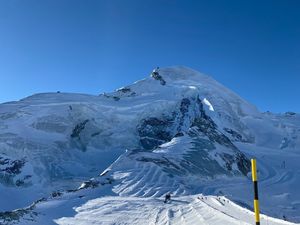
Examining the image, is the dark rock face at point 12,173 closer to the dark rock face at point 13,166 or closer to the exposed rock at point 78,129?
the dark rock face at point 13,166

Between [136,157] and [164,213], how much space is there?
4899cm

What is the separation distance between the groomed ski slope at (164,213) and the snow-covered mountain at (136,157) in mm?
171

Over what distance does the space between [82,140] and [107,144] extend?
8365mm

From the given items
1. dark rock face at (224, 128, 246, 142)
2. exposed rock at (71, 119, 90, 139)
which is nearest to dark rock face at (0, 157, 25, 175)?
exposed rock at (71, 119, 90, 139)

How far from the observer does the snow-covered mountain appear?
5022 centimetres

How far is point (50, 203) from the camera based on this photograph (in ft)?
161

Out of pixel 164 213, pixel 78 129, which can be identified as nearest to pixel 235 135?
pixel 78 129

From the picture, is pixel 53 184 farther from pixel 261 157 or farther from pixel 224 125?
pixel 224 125

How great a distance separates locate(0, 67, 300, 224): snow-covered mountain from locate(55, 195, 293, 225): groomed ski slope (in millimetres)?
171

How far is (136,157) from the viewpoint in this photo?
88.4m

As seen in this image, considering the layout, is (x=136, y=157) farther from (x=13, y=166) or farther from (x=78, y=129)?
(x=78, y=129)

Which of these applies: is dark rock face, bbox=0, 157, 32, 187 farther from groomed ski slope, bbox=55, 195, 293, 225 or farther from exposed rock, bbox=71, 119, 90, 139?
groomed ski slope, bbox=55, 195, 293, 225

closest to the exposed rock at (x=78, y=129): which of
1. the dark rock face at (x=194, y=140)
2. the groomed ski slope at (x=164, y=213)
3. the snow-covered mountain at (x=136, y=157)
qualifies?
the snow-covered mountain at (x=136, y=157)

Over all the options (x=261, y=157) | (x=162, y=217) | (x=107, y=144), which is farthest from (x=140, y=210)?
(x=107, y=144)
